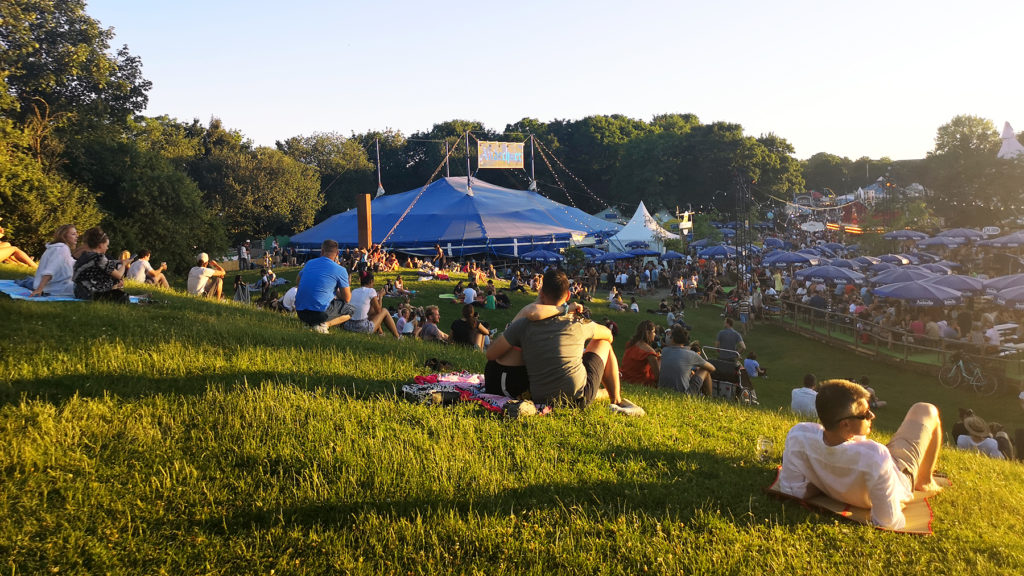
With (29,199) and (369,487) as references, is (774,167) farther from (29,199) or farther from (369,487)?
(369,487)

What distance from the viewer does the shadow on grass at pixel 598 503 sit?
3.59 meters

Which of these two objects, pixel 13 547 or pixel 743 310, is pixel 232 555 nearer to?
pixel 13 547

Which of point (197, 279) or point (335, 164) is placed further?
point (335, 164)

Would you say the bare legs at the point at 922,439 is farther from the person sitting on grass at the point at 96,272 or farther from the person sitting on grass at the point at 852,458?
the person sitting on grass at the point at 96,272

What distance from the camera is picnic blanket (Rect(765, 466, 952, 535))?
13.0 feet

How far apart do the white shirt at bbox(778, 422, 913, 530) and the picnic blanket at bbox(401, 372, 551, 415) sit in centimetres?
190

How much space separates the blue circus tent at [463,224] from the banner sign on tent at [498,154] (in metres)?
2.03

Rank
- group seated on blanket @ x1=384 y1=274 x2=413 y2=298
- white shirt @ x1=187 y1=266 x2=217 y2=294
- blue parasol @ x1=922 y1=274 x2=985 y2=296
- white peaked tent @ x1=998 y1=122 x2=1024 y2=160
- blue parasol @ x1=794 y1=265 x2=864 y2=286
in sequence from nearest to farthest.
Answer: white shirt @ x1=187 y1=266 x2=217 y2=294, blue parasol @ x1=922 y1=274 x2=985 y2=296, group seated on blanket @ x1=384 y1=274 x2=413 y2=298, blue parasol @ x1=794 y1=265 x2=864 y2=286, white peaked tent @ x1=998 y1=122 x2=1024 y2=160

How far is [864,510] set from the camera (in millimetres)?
4043

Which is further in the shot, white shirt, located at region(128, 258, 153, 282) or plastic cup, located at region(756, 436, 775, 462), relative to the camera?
white shirt, located at region(128, 258, 153, 282)

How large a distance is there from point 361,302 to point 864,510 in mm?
7907

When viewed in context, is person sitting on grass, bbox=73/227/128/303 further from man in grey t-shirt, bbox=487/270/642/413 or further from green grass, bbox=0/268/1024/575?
man in grey t-shirt, bbox=487/270/642/413

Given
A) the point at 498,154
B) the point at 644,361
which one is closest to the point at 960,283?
the point at 644,361

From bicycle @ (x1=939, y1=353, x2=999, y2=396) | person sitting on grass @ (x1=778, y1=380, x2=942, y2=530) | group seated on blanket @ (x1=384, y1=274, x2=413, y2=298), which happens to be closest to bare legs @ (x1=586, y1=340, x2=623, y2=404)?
person sitting on grass @ (x1=778, y1=380, x2=942, y2=530)
